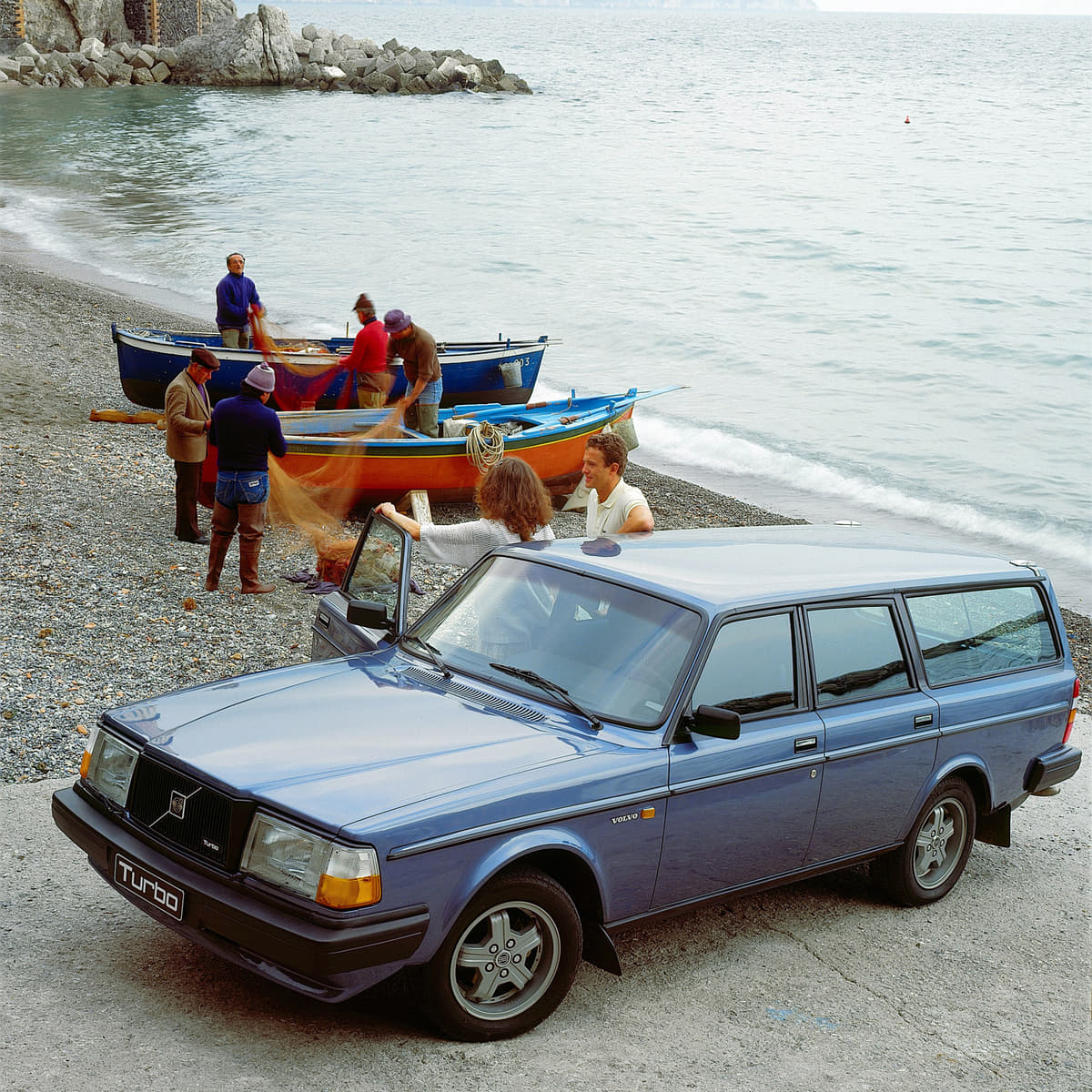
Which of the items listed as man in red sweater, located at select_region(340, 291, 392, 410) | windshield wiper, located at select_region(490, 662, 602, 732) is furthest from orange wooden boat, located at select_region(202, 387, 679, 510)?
windshield wiper, located at select_region(490, 662, 602, 732)

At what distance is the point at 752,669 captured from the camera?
546cm

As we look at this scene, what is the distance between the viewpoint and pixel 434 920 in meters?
4.38

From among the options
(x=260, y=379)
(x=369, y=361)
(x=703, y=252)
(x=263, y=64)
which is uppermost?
(x=263, y=64)

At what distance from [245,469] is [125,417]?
651 cm

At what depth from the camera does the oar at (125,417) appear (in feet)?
51.4

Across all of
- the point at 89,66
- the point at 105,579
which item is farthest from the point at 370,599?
the point at 89,66

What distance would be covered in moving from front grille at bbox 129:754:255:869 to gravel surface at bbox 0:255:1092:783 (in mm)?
2360

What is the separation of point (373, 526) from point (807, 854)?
2963 mm

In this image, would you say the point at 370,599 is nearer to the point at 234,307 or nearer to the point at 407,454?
the point at 407,454

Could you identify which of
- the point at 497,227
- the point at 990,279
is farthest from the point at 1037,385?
the point at 497,227

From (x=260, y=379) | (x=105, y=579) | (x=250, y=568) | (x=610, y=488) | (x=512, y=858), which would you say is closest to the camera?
(x=512, y=858)

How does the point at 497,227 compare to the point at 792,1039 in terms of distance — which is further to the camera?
the point at 497,227

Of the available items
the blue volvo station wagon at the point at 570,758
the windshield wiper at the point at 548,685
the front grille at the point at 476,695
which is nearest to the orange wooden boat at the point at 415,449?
the blue volvo station wagon at the point at 570,758

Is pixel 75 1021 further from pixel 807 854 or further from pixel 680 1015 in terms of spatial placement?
pixel 807 854
